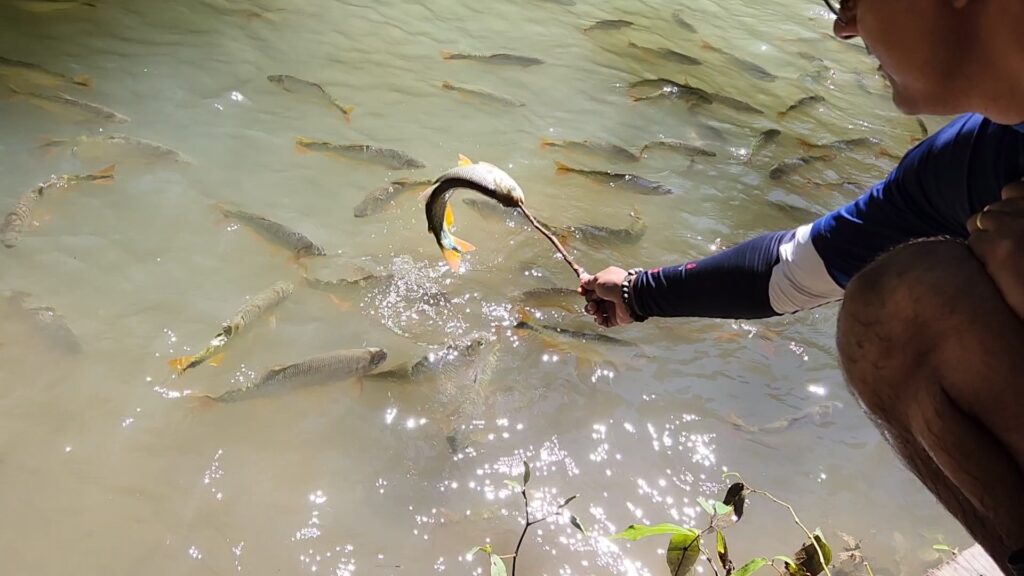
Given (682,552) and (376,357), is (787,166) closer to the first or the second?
(376,357)

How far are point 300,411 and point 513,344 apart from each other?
3.39ft

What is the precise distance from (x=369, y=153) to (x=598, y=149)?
165cm

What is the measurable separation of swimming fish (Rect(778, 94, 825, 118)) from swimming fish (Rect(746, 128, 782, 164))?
0.68 m

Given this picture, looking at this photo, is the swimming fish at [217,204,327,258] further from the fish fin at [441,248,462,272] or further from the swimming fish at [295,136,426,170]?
the fish fin at [441,248,462,272]

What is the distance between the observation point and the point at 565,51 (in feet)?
22.1

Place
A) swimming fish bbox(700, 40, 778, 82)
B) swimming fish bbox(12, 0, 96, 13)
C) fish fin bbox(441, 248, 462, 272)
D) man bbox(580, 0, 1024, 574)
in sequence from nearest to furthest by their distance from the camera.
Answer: man bbox(580, 0, 1024, 574) → fish fin bbox(441, 248, 462, 272) → swimming fish bbox(12, 0, 96, 13) → swimming fish bbox(700, 40, 778, 82)

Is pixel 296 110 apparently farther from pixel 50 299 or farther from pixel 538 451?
pixel 538 451

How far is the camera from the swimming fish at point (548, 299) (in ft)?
12.1

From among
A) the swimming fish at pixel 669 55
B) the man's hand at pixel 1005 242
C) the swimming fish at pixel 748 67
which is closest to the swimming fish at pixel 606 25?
the swimming fish at pixel 669 55

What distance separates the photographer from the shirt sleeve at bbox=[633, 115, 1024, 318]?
1682 mm

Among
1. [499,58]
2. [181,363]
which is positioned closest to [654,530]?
[181,363]

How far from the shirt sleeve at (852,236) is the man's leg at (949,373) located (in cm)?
25

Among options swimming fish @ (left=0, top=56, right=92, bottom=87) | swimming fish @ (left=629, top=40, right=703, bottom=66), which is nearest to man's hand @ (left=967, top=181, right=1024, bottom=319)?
swimming fish @ (left=0, top=56, right=92, bottom=87)

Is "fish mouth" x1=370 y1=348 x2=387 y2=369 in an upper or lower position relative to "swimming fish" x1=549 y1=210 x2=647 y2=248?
lower
